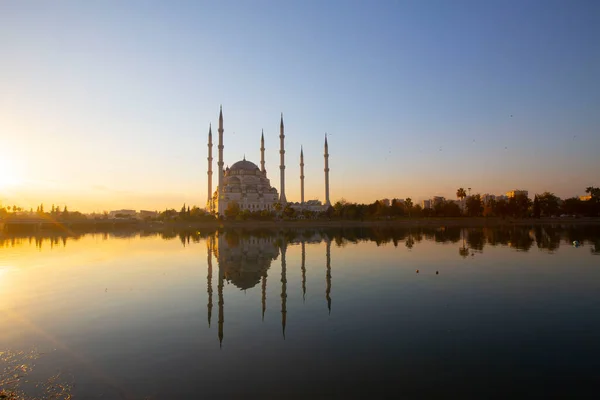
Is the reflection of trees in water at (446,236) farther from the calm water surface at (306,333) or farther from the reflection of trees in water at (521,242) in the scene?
the calm water surface at (306,333)

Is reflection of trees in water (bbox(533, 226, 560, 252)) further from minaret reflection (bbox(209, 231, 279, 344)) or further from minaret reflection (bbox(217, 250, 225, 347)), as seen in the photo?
minaret reflection (bbox(217, 250, 225, 347))

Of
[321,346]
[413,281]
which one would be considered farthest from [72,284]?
[413,281]

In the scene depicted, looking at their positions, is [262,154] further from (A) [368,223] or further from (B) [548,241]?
(B) [548,241]

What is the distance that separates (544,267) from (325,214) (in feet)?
234

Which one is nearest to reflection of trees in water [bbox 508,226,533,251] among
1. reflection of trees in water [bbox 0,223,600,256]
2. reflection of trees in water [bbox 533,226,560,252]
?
reflection of trees in water [bbox 0,223,600,256]

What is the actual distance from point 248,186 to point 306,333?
97.4 meters

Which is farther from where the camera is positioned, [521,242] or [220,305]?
[521,242]

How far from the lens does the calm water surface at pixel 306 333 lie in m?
7.77

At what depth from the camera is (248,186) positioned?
351 feet

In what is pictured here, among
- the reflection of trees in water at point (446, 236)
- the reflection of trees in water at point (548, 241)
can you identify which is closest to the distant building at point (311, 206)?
the reflection of trees in water at point (446, 236)

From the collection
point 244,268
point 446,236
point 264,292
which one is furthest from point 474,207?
point 264,292

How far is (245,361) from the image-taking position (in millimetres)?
8953

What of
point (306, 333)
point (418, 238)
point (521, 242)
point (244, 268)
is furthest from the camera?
point (418, 238)

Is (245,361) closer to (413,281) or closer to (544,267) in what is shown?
(413,281)
